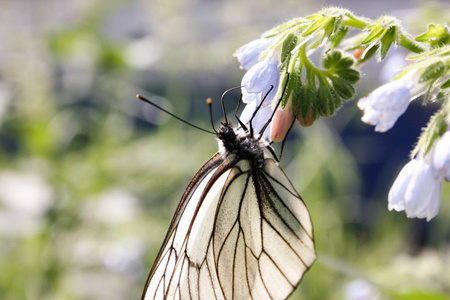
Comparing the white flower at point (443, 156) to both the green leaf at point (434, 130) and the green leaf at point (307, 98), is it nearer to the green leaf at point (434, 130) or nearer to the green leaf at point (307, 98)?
the green leaf at point (434, 130)

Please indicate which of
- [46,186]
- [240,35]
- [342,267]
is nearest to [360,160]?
[240,35]

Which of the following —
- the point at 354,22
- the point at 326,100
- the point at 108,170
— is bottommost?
the point at 326,100

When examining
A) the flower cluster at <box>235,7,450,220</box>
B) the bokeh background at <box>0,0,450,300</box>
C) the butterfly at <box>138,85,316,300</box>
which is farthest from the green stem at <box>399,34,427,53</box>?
the bokeh background at <box>0,0,450,300</box>

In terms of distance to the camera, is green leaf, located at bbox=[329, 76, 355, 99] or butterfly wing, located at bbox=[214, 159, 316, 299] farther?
butterfly wing, located at bbox=[214, 159, 316, 299]

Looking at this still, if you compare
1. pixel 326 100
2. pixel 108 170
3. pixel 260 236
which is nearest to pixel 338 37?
pixel 326 100

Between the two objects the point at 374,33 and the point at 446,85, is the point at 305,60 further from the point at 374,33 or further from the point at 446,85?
the point at 446,85

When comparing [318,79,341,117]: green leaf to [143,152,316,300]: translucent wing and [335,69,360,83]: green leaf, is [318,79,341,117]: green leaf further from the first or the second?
[143,152,316,300]: translucent wing
